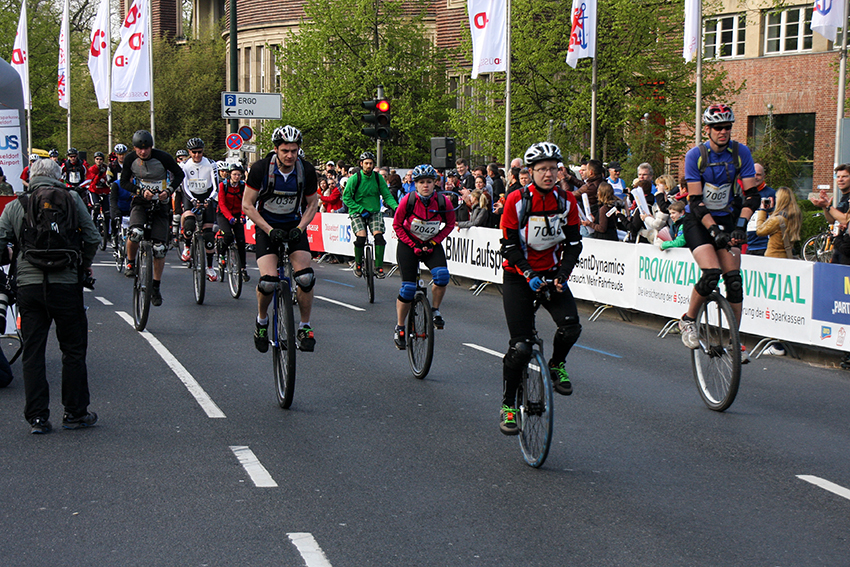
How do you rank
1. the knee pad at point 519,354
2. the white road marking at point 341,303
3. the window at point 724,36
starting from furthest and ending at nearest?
the window at point 724,36, the white road marking at point 341,303, the knee pad at point 519,354

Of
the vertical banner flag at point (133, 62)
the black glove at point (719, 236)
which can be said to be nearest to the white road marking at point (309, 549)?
the black glove at point (719, 236)

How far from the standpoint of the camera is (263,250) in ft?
27.9

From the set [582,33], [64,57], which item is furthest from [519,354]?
[64,57]

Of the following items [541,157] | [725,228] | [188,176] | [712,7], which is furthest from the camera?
[712,7]

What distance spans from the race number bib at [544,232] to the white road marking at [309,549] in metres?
2.57

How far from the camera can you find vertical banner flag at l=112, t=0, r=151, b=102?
33.2 meters

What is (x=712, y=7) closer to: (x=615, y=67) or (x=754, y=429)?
(x=615, y=67)

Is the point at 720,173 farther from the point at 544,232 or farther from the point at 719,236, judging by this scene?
the point at 544,232

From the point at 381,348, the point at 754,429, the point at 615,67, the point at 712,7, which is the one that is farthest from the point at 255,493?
the point at 712,7

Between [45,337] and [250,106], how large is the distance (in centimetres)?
1843

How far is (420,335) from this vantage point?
372 inches

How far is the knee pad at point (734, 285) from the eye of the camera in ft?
26.9

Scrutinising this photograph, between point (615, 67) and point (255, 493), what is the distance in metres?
27.8

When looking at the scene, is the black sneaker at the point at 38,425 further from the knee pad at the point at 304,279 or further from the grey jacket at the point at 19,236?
the knee pad at the point at 304,279
